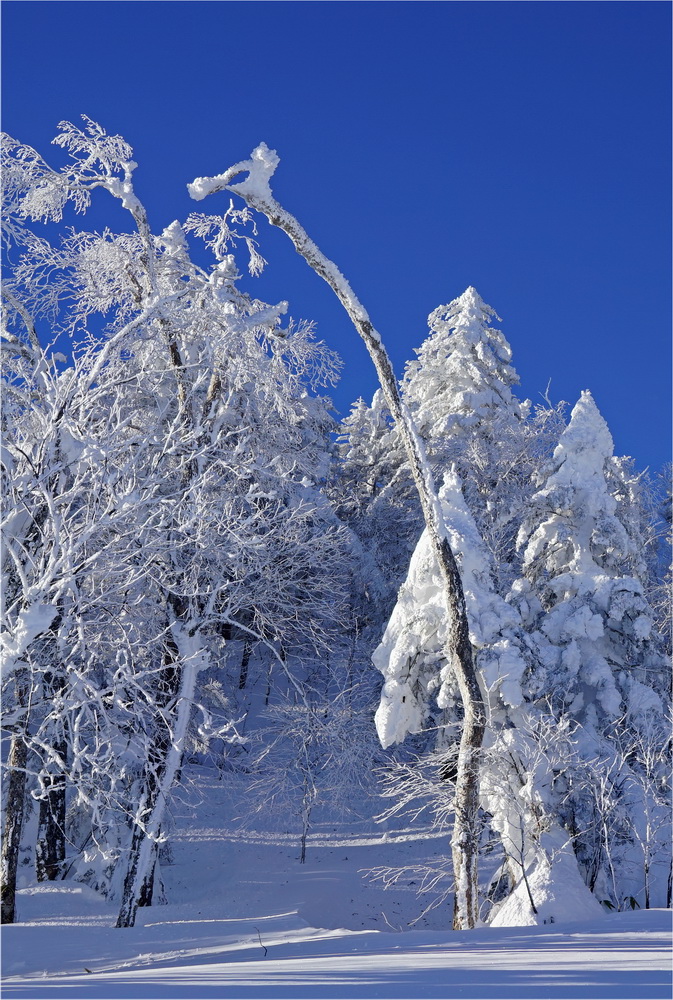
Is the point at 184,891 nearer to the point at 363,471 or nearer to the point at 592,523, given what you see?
the point at 592,523

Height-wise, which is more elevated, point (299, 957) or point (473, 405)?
point (473, 405)

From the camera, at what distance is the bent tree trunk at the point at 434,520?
8.99 meters

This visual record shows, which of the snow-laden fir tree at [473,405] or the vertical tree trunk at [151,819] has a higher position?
the snow-laden fir tree at [473,405]

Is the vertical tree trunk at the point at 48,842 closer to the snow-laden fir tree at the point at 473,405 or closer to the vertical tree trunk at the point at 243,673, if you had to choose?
the vertical tree trunk at the point at 243,673

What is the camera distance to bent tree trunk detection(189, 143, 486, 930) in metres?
8.99

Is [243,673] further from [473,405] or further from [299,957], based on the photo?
[299,957]

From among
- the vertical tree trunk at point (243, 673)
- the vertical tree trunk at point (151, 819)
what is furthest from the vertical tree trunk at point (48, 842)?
the vertical tree trunk at point (243, 673)

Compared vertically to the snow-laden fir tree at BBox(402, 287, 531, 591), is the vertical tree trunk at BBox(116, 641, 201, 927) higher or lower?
lower

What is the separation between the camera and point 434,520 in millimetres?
9578

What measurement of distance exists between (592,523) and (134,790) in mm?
10383

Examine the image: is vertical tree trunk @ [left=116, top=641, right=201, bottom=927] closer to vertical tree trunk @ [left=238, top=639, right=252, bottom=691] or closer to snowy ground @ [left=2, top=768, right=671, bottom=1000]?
snowy ground @ [left=2, top=768, right=671, bottom=1000]

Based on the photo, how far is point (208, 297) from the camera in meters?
13.0

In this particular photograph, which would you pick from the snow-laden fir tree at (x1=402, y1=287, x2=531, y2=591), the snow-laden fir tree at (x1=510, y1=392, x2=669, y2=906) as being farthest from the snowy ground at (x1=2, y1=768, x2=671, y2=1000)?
the snow-laden fir tree at (x1=402, y1=287, x2=531, y2=591)

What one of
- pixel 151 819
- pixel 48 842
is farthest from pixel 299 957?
pixel 48 842
